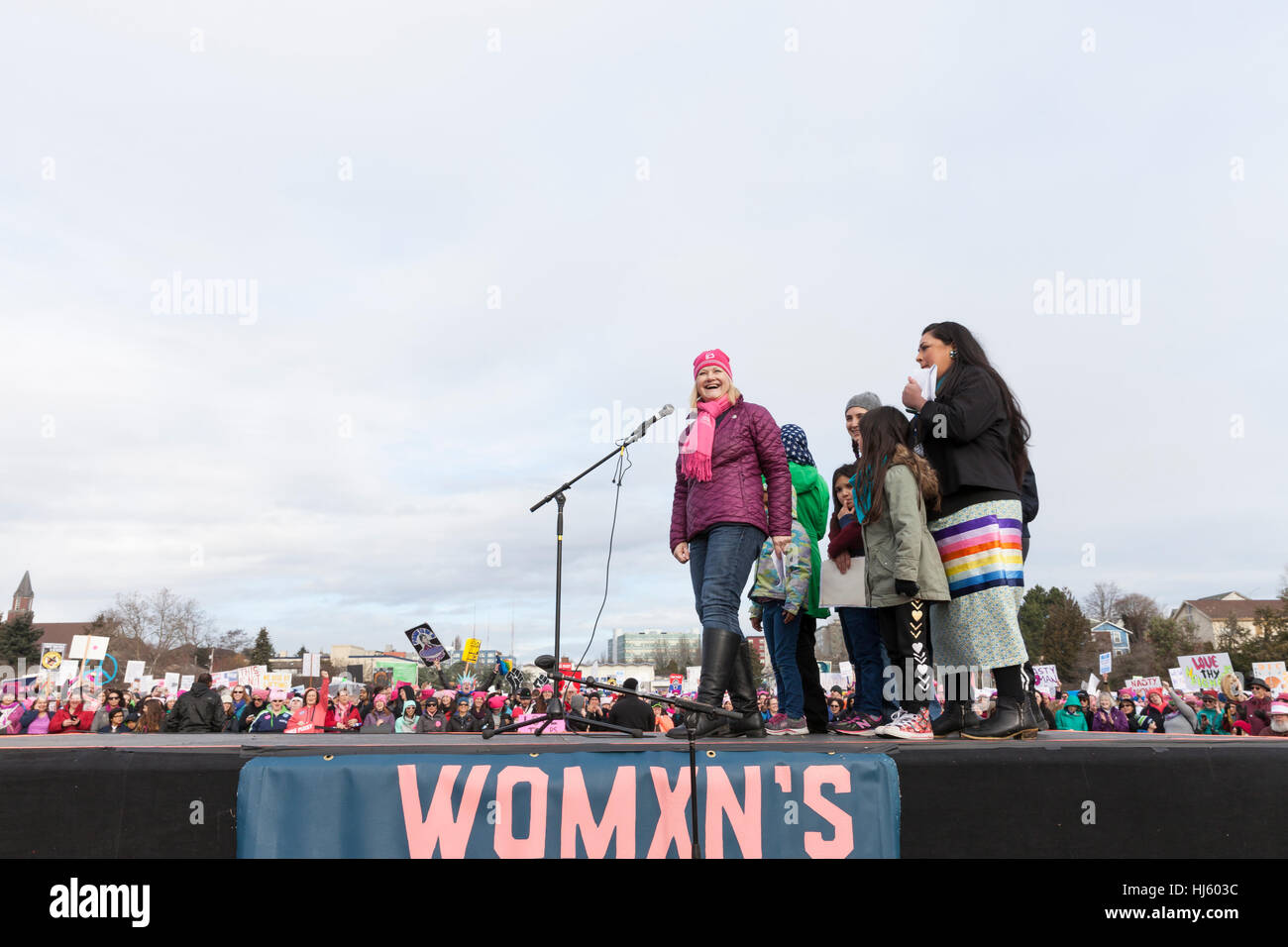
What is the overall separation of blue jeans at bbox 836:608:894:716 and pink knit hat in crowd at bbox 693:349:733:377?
1.57 m

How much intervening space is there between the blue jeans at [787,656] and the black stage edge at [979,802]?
1.75 m

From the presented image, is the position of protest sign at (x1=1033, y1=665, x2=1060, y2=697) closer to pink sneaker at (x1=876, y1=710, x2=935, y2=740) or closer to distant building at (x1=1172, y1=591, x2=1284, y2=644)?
pink sneaker at (x1=876, y1=710, x2=935, y2=740)

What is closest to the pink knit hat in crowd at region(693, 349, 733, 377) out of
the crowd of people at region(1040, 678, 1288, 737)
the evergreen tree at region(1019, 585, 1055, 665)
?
the crowd of people at region(1040, 678, 1288, 737)

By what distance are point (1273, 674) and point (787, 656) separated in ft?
59.3

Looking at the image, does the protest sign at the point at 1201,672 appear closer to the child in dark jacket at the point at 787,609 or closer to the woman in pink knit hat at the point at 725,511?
the child in dark jacket at the point at 787,609

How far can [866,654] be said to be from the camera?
15.7ft

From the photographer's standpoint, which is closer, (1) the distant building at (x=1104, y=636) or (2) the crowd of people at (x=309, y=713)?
(2) the crowd of people at (x=309, y=713)

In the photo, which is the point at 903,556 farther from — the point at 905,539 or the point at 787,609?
the point at 787,609

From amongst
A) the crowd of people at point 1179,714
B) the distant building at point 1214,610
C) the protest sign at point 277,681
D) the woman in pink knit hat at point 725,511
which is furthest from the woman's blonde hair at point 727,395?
the distant building at point 1214,610

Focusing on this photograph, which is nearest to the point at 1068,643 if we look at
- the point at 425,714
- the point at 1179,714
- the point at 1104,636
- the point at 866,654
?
the point at 1104,636

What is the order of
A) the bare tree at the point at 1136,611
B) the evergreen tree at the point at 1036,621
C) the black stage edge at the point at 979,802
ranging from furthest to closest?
the bare tree at the point at 1136,611, the evergreen tree at the point at 1036,621, the black stage edge at the point at 979,802

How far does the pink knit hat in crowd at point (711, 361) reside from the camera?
4.35m
